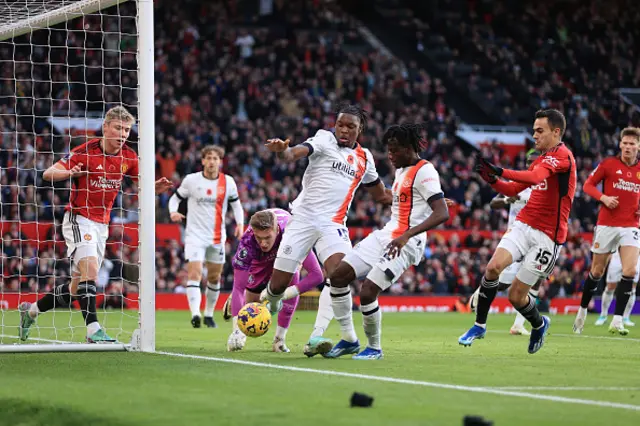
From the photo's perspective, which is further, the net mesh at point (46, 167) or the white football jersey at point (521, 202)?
the white football jersey at point (521, 202)

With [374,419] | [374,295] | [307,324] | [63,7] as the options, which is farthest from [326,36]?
[374,419]

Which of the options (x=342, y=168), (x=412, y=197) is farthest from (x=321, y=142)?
(x=412, y=197)

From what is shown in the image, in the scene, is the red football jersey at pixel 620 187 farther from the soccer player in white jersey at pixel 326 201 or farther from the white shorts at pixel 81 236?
the white shorts at pixel 81 236

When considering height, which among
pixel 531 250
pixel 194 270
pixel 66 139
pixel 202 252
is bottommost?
pixel 194 270

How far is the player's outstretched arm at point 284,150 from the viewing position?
865 cm

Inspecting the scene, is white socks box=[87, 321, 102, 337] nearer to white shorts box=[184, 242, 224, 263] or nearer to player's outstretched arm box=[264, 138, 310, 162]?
player's outstretched arm box=[264, 138, 310, 162]

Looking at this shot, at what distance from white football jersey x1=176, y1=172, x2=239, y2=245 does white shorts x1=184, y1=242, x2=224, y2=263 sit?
0.06 m

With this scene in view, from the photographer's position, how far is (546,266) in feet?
34.4

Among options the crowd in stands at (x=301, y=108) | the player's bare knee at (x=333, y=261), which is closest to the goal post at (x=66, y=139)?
Result: the crowd in stands at (x=301, y=108)

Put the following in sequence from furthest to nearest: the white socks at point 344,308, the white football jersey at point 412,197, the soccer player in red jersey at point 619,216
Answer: the soccer player in red jersey at point 619,216 < the white socks at point 344,308 < the white football jersey at point 412,197

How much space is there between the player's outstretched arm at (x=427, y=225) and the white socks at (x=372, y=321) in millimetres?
522

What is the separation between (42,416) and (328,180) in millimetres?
4758

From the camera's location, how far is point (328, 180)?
10125mm

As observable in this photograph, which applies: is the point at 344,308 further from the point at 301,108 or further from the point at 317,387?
the point at 301,108
